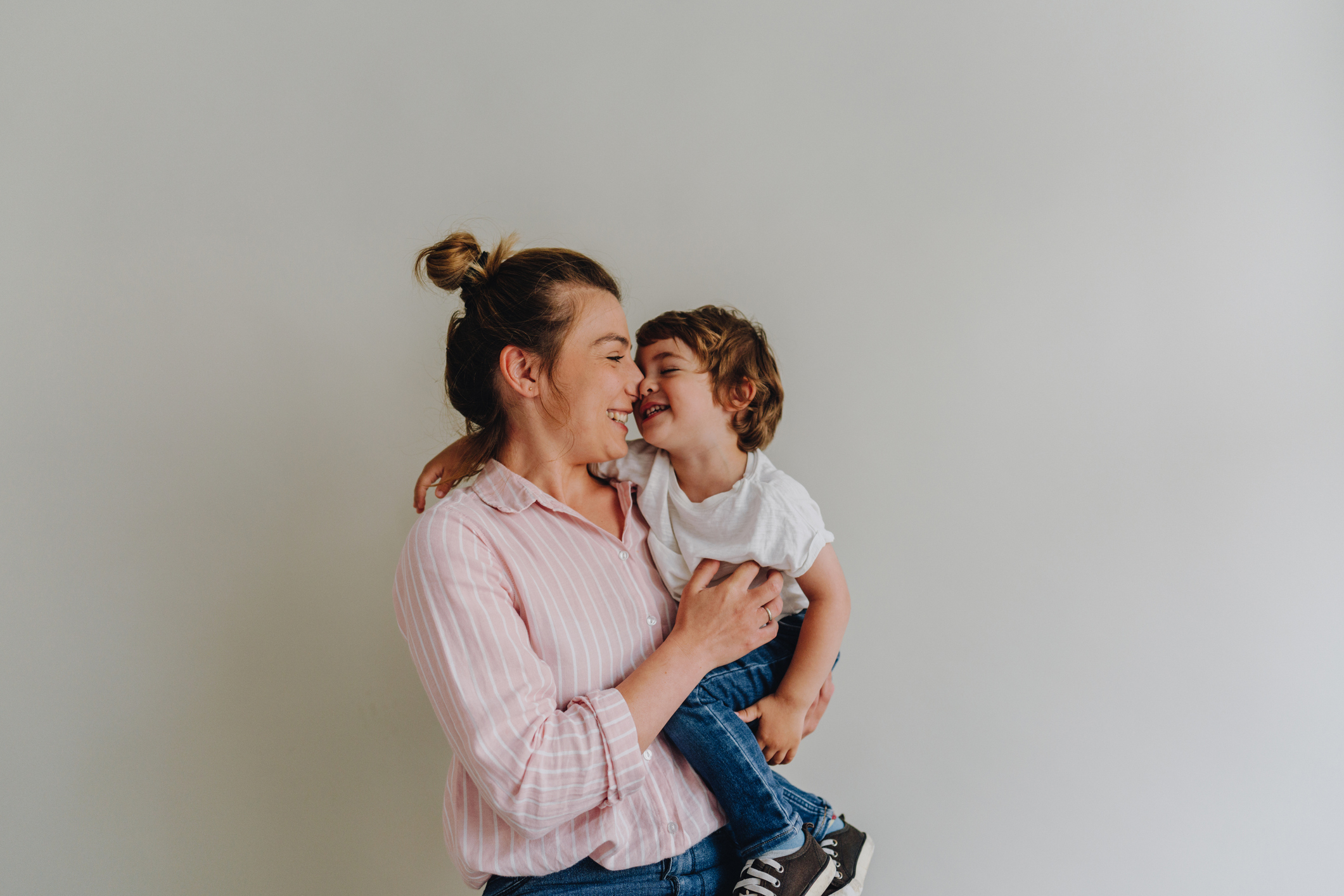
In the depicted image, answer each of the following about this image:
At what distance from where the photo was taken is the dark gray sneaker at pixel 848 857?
56.2 inches

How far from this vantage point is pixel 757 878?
125 cm

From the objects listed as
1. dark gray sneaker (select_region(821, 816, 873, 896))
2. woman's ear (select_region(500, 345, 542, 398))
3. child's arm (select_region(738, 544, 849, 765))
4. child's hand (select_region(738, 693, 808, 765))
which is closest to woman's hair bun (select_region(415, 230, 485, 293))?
woman's ear (select_region(500, 345, 542, 398))

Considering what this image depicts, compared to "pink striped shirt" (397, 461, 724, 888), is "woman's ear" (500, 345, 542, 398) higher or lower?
higher

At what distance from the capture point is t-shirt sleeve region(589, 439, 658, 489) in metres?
1.59

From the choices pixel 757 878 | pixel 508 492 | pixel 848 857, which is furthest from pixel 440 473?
pixel 848 857

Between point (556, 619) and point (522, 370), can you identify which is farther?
point (522, 370)

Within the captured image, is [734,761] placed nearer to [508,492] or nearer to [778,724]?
[778,724]

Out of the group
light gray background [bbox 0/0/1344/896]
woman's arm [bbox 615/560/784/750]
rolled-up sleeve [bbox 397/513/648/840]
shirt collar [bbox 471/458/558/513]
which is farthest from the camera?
light gray background [bbox 0/0/1344/896]

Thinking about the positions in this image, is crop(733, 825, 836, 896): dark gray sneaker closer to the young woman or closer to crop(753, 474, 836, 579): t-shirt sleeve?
the young woman

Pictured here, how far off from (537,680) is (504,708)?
0.24ft

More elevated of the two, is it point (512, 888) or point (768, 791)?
point (768, 791)

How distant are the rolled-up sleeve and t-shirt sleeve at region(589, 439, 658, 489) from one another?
1.47 feet

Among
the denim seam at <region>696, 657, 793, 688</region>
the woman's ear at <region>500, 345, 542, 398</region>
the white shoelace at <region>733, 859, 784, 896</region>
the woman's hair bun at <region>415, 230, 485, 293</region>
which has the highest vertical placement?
the woman's hair bun at <region>415, 230, 485, 293</region>

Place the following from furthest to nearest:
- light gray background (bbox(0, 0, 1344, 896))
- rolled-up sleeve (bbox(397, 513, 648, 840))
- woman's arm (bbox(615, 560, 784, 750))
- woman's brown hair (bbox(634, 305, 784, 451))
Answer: light gray background (bbox(0, 0, 1344, 896)) → woman's brown hair (bbox(634, 305, 784, 451)) → woman's arm (bbox(615, 560, 784, 750)) → rolled-up sleeve (bbox(397, 513, 648, 840))
